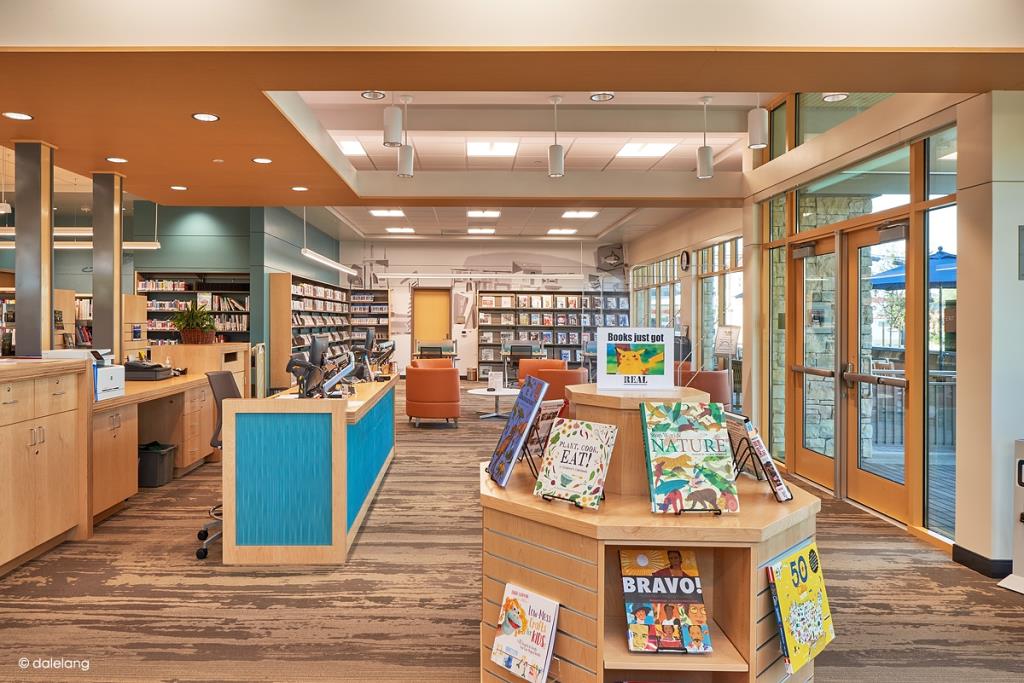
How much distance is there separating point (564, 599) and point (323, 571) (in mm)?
2272

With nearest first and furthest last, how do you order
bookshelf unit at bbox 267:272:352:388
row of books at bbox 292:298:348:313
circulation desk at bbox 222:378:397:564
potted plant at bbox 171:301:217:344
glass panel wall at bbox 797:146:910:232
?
circulation desk at bbox 222:378:397:564
glass panel wall at bbox 797:146:910:232
potted plant at bbox 171:301:217:344
bookshelf unit at bbox 267:272:352:388
row of books at bbox 292:298:348:313

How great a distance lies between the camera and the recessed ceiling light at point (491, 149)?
25.4 feet

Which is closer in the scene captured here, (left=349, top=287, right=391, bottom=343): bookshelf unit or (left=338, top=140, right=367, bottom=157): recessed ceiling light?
(left=338, top=140, right=367, bottom=157): recessed ceiling light

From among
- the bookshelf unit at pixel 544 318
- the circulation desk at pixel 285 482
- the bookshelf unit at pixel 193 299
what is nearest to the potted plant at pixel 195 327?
the bookshelf unit at pixel 193 299

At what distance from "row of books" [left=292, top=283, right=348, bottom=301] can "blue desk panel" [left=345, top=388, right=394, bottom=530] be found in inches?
248

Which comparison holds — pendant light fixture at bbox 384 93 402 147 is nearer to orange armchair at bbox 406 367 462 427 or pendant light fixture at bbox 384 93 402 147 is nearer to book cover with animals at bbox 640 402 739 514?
book cover with animals at bbox 640 402 739 514

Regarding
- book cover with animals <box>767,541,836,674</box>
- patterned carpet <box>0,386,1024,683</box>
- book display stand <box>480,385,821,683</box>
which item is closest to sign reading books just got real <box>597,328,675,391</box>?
book display stand <box>480,385,821,683</box>

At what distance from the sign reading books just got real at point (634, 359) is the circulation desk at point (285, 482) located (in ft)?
6.66

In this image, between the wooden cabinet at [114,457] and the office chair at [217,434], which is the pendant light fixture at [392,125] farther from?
the wooden cabinet at [114,457]

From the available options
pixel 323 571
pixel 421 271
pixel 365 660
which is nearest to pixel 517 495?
pixel 365 660

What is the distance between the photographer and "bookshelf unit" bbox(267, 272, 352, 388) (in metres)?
10.7

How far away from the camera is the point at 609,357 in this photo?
8.11ft

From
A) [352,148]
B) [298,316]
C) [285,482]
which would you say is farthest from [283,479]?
[298,316]

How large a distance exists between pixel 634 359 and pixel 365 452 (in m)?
2.90
